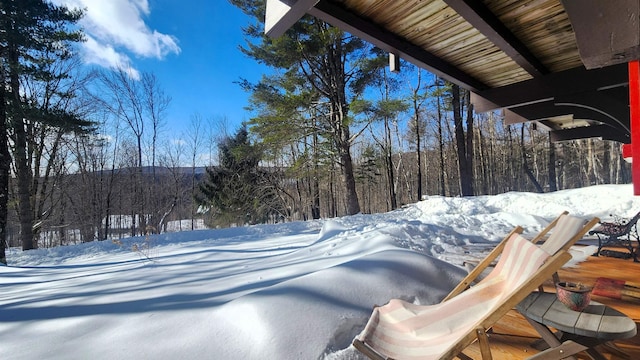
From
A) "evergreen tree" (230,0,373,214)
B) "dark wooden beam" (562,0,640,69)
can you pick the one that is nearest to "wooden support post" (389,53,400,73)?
Answer: "dark wooden beam" (562,0,640,69)

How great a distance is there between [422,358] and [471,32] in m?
2.72

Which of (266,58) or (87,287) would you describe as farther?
(266,58)

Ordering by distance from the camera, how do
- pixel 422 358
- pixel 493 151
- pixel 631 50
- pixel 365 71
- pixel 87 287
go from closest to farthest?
pixel 422 358, pixel 631 50, pixel 87 287, pixel 365 71, pixel 493 151

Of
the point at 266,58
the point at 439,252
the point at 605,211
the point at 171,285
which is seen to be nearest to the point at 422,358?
the point at 171,285

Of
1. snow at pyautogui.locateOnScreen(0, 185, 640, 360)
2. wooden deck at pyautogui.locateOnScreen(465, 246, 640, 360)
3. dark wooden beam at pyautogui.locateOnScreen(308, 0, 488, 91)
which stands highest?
dark wooden beam at pyautogui.locateOnScreen(308, 0, 488, 91)

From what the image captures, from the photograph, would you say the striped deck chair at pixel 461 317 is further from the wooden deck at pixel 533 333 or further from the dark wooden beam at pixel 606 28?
the dark wooden beam at pixel 606 28

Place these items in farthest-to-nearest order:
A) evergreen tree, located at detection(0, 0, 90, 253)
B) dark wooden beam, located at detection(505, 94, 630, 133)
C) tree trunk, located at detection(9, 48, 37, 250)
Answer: tree trunk, located at detection(9, 48, 37, 250) < evergreen tree, located at detection(0, 0, 90, 253) < dark wooden beam, located at detection(505, 94, 630, 133)

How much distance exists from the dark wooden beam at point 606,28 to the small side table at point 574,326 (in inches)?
55.4

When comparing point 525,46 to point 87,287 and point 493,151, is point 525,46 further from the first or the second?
point 493,151

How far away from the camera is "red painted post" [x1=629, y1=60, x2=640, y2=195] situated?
86.7 inches

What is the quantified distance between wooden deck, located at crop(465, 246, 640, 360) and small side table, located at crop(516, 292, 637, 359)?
1.31 feet

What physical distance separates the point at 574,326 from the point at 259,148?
470 inches

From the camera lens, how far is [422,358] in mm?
1434

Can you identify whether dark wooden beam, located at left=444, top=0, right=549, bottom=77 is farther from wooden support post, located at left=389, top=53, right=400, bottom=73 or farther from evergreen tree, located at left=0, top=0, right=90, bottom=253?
evergreen tree, located at left=0, top=0, right=90, bottom=253
